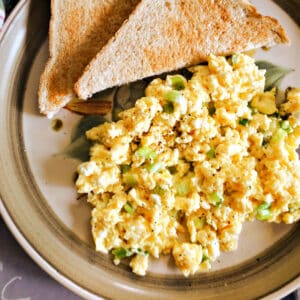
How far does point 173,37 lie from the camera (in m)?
2.81

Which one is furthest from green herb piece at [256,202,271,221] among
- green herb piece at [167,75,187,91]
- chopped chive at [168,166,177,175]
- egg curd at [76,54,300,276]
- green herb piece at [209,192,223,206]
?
green herb piece at [167,75,187,91]

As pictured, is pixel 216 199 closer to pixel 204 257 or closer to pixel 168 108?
pixel 204 257

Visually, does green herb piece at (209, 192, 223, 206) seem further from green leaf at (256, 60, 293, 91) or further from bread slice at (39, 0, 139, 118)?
bread slice at (39, 0, 139, 118)

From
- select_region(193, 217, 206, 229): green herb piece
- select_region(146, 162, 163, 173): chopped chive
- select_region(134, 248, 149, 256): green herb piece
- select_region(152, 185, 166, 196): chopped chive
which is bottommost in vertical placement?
select_region(134, 248, 149, 256): green herb piece

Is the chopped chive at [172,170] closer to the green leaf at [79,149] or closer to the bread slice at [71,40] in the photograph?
the green leaf at [79,149]

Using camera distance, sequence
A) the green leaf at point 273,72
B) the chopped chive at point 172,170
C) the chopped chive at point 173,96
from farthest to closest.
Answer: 1. the green leaf at point 273,72
2. the chopped chive at point 172,170
3. the chopped chive at point 173,96

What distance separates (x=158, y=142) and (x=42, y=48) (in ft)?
2.51

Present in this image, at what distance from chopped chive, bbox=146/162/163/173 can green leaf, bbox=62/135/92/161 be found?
1.07 feet

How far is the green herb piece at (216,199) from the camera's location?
264 cm

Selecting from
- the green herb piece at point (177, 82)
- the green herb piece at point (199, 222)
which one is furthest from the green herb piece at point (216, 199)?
the green herb piece at point (177, 82)

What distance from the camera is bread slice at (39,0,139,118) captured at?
2.76 meters

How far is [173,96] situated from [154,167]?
0.34 meters

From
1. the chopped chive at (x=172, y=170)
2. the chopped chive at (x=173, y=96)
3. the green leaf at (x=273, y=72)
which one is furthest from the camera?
the green leaf at (x=273, y=72)

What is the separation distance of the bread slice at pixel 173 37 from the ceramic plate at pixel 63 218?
12cm
